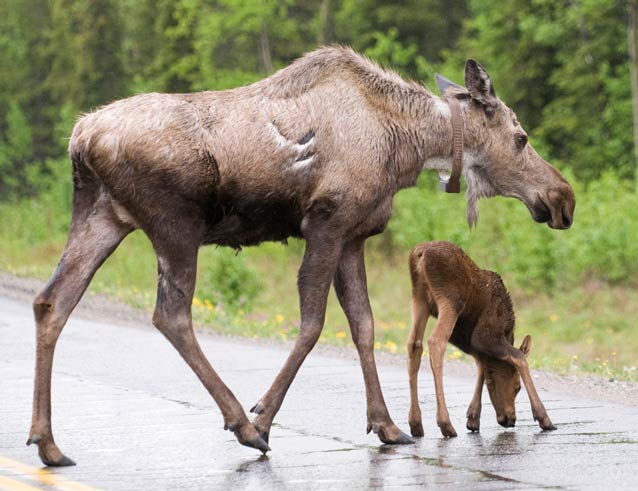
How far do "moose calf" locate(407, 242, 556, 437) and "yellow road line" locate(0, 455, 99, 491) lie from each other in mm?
2356

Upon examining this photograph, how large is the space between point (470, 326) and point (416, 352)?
423 millimetres

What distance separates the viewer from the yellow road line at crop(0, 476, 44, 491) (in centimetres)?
636

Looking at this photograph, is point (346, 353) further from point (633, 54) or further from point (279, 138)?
point (633, 54)

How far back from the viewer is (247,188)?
24.2 ft

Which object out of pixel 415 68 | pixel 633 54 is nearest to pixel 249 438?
pixel 633 54

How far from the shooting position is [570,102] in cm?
4216

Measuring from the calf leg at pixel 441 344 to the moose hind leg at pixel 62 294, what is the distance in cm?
205

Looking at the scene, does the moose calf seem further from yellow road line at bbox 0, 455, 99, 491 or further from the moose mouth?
yellow road line at bbox 0, 455, 99, 491

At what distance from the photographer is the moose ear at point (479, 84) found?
8055 millimetres

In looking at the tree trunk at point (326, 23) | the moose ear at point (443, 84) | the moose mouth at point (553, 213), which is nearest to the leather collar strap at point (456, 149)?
the moose ear at point (443, 84)

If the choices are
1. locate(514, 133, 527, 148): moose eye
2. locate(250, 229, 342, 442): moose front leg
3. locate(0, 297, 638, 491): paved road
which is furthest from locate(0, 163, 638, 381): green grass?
locate(250, 229, 342, 442): moose front leg

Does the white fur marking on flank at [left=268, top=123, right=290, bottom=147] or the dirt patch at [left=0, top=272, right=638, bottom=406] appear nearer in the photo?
the white fur marking on flank at [left=268, top=123, right=290, bottom=147]

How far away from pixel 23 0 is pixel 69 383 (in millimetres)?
60699

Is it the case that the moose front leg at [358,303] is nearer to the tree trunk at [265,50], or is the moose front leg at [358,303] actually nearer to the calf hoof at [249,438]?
the calf hoof at [249,438]
